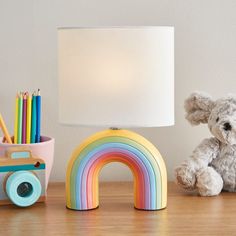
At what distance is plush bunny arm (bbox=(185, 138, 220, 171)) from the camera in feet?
4.86

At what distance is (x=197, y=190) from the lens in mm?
1508

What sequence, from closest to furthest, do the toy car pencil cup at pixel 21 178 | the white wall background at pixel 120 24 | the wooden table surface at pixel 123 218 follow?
the wooden table surface at pixel 123 218 < the toy car pencil cup at pixel 21 178 < the white wall background at pixel 120 24

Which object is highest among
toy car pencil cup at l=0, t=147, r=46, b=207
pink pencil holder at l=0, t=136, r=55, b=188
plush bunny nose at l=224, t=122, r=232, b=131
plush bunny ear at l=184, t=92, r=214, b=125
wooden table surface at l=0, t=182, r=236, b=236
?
plush bunny ear at l=184, t=92, r=214, b=125

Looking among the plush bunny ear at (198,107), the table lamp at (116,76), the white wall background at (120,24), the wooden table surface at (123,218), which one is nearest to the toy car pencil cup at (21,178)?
the wooden table surface at (123,218)

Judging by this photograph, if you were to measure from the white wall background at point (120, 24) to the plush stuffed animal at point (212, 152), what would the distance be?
13 cm

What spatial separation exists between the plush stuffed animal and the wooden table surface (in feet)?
0.11

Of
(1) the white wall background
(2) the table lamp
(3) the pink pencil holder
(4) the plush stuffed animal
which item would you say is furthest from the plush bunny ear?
(3) the pink pencil holder

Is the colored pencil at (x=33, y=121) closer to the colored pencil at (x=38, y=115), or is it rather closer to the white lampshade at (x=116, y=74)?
the colored pencil at (x=38, y=115)

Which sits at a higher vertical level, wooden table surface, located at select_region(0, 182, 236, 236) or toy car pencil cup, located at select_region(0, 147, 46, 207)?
toy car pencil cup, located at select_region(0, 147, 46, 207)

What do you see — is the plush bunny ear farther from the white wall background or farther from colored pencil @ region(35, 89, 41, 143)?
colored pencil @ region(35, 89, 41, 143)

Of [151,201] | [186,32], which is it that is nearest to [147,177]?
[151,201]

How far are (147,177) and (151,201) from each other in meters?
0.05

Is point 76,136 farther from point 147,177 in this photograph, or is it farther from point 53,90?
point 147,177

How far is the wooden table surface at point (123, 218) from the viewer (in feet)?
3.91
